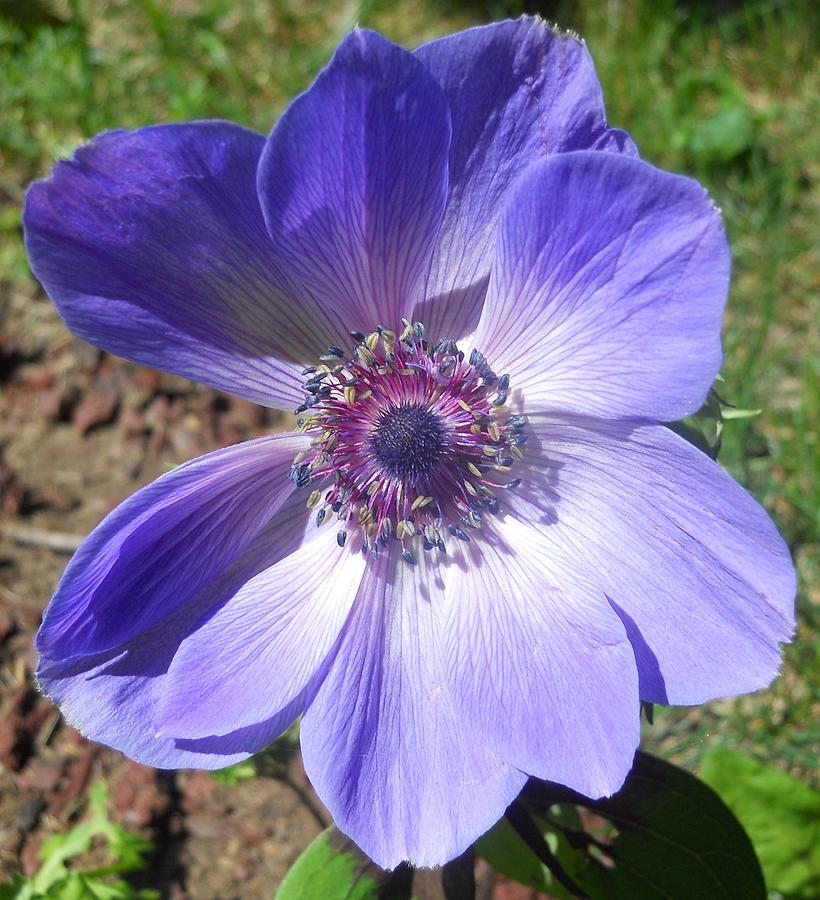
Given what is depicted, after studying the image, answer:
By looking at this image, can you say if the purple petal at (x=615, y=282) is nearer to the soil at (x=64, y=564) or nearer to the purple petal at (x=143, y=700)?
the purple petal at (x=143, y=700)

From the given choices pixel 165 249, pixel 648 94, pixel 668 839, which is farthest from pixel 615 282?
pixel 648 94

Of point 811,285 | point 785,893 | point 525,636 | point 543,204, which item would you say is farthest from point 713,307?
point 811,285

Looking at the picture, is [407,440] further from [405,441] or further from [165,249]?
[165,249]

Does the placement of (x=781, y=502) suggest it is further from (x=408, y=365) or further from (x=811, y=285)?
(x=408, y=365)

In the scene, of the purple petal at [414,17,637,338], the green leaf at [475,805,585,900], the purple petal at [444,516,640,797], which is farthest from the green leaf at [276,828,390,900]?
the purple petal at [414,17,637,338]

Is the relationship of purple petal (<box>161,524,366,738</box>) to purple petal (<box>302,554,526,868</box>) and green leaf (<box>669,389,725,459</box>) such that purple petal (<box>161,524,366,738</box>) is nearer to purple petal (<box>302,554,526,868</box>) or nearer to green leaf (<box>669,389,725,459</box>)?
purple petal (<box>302,554,526,868</box>)

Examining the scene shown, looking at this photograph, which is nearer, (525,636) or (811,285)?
(525,636)
